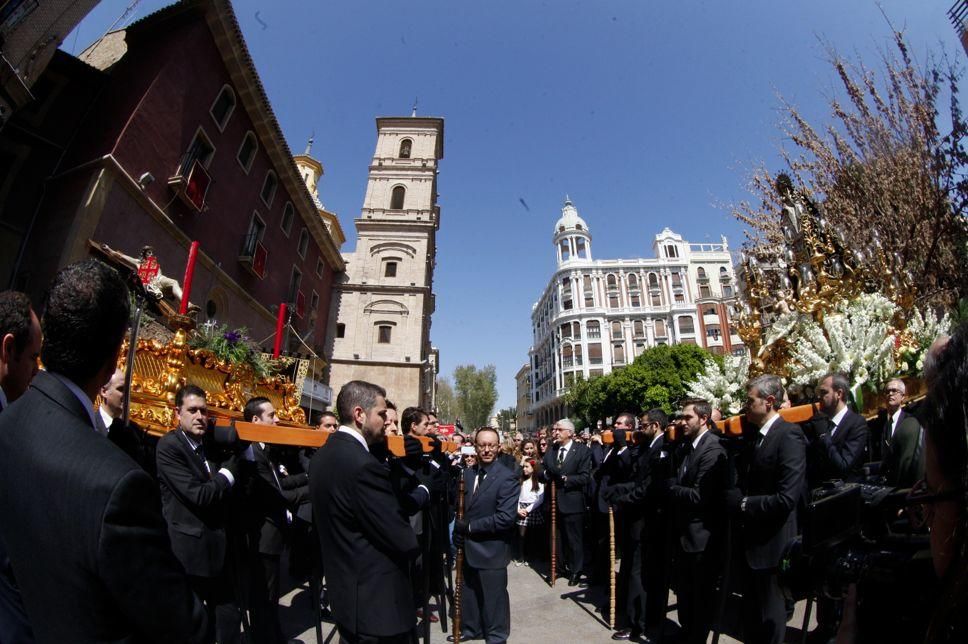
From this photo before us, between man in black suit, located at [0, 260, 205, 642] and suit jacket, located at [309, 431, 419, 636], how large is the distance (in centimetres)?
158

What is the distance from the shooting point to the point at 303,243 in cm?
2359

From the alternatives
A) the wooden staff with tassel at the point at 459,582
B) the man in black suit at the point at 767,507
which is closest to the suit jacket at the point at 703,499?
the man in black suit at the point at 767,507

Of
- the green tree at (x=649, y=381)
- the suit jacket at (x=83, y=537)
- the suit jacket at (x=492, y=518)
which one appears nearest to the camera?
the suit jacket at (x=83, y=537)

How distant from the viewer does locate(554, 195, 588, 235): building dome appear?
234ft

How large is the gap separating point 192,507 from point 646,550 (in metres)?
4.83

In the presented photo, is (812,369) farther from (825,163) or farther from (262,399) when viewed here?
(825,163)

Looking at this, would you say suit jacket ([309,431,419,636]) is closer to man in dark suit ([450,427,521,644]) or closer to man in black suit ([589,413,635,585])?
man in dark suit ([450,427,521,644])

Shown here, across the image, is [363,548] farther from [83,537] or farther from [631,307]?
[631,307]

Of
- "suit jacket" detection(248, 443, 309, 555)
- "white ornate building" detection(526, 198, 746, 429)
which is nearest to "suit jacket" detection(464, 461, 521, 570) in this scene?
"suit jacket" detection(248, 443, 309, 555)

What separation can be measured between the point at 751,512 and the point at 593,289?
64192 mm

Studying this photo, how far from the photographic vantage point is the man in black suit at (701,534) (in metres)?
4.24

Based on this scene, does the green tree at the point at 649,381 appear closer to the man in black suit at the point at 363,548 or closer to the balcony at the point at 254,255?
the balcony at the point at 254,255

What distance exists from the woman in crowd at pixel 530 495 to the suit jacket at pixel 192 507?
5.14m

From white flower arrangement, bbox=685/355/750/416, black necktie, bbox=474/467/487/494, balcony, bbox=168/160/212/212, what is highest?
balcony, bbox=168/160/212/212
